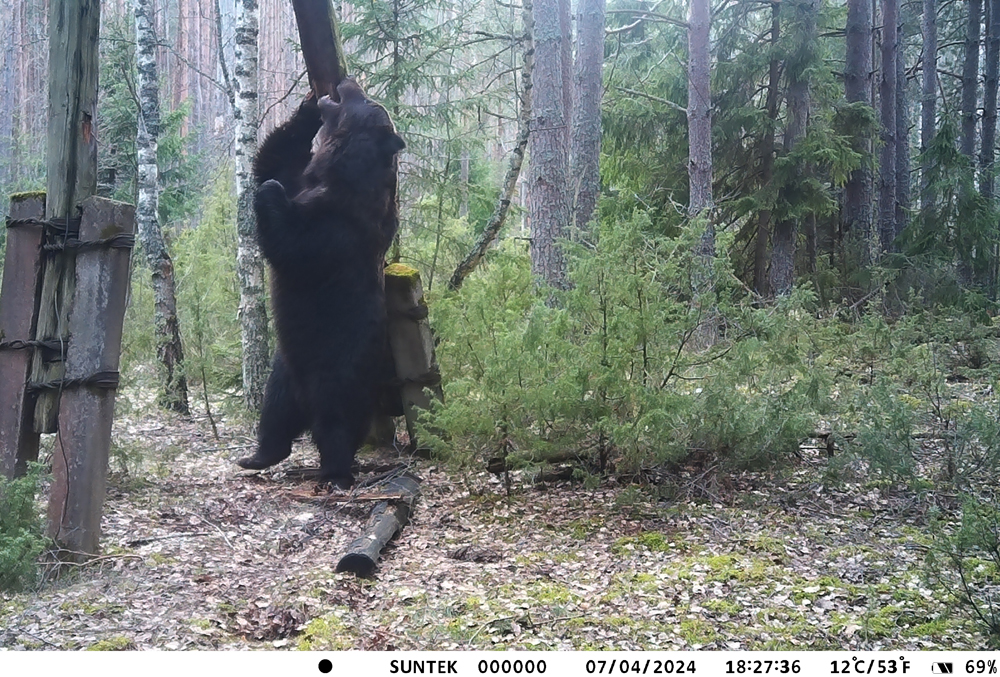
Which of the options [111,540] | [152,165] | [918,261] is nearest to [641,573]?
[111,540]

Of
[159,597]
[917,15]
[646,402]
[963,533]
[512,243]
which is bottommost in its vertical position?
[159,597]

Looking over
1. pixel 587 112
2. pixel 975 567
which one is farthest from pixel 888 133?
pixel 975 567

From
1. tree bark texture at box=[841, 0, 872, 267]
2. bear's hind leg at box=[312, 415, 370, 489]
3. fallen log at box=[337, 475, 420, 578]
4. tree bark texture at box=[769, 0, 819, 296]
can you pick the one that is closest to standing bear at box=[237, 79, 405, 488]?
bear's hind leg at box=[312, 415, 370, 489]

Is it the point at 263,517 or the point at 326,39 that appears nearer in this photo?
the point at 263,517

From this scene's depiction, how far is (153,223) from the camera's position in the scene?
952 centimetres

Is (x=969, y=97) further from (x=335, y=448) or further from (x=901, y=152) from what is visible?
(x=335, y=448)

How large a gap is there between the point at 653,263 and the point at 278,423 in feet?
10.4

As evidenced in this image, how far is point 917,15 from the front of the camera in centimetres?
2338

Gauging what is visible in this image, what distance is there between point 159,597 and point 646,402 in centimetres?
310

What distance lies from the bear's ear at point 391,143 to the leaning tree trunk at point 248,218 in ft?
6.86

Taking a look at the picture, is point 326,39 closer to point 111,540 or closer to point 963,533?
point 111,540

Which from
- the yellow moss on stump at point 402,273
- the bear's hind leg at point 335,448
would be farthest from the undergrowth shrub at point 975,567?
the yellow moss on stump at point 402,273

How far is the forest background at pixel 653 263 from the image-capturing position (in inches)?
238

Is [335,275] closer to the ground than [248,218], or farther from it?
closer to the ground
